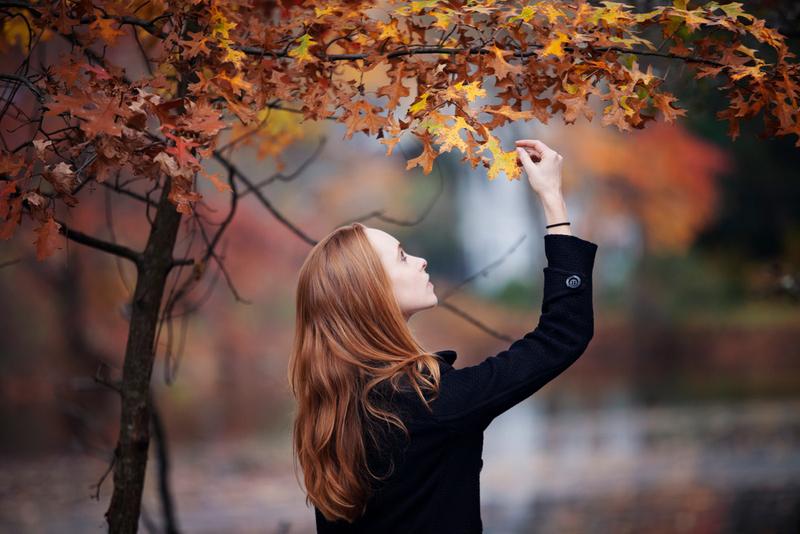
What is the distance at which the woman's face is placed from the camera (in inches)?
95.2

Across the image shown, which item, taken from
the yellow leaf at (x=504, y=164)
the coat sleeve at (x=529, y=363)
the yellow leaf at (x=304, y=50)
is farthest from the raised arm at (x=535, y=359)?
the yellow leaf at (x=304, y=50)

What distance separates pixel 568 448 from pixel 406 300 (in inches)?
430

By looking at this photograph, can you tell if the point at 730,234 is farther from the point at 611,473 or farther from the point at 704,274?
the point at 611,473

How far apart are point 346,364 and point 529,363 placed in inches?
17.9

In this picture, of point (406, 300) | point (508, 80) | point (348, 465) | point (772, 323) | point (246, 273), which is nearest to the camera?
point (348, 465)

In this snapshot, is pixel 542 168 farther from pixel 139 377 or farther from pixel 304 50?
pixel 139 377

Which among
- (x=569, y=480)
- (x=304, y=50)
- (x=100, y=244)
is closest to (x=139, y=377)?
(x=100, y=244)

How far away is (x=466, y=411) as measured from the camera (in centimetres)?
220

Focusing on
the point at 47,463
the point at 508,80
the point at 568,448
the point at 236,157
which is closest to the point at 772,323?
the point at 568,448

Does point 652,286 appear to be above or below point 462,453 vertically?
above

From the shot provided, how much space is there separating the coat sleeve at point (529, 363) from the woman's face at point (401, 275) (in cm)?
25

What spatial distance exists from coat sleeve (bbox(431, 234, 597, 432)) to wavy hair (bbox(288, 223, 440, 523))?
0.06m

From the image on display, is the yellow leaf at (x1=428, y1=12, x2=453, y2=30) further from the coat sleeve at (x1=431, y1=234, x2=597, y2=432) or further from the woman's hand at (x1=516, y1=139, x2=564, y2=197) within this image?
the coat sleeve at (x1=431, y1=234, x2=597, y2=432)

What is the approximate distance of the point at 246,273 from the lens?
20.7 metres
